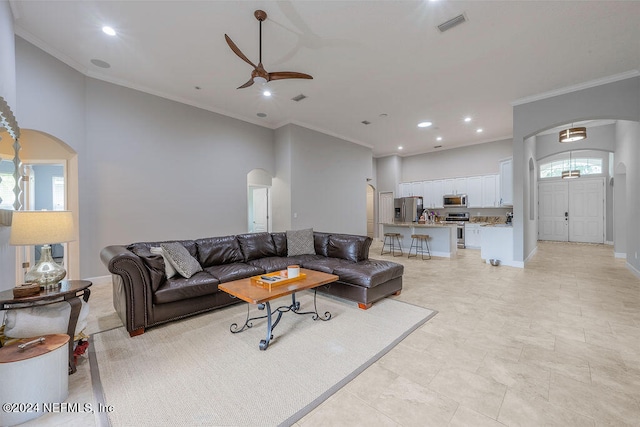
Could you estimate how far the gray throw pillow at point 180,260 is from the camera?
10.4 ft

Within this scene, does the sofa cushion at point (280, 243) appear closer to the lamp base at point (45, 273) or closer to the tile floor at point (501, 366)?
the tile floor at point (501, 366)

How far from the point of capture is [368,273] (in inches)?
130

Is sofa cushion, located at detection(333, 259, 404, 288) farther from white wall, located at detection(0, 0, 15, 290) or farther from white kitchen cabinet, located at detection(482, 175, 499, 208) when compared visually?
white kitchen cabinet, located at detection(482, 175, 499, 208)

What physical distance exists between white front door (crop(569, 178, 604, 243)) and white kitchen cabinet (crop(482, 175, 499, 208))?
3.45 meters

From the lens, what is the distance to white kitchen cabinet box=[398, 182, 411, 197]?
981cm

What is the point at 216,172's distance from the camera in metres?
5.76

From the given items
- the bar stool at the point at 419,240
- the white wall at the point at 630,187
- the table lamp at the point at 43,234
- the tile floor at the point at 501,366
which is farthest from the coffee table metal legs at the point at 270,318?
the white wall at the point at 630,187

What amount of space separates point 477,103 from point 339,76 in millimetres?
3151

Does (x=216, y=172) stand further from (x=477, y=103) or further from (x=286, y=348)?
(x=477, y=103)

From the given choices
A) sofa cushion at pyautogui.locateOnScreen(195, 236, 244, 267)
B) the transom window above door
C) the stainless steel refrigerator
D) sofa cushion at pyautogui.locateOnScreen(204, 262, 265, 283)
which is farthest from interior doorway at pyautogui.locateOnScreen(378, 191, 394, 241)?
sofa cushion at pyautogui.locateOnScreen(204, 262, 265, 283)

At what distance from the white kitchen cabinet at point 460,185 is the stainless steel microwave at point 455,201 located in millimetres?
163

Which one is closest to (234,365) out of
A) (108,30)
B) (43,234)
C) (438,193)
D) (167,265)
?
(167,265)

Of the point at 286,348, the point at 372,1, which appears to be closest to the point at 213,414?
the point at 286,348

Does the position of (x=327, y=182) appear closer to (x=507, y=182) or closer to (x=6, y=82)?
(x=507, y=182)
